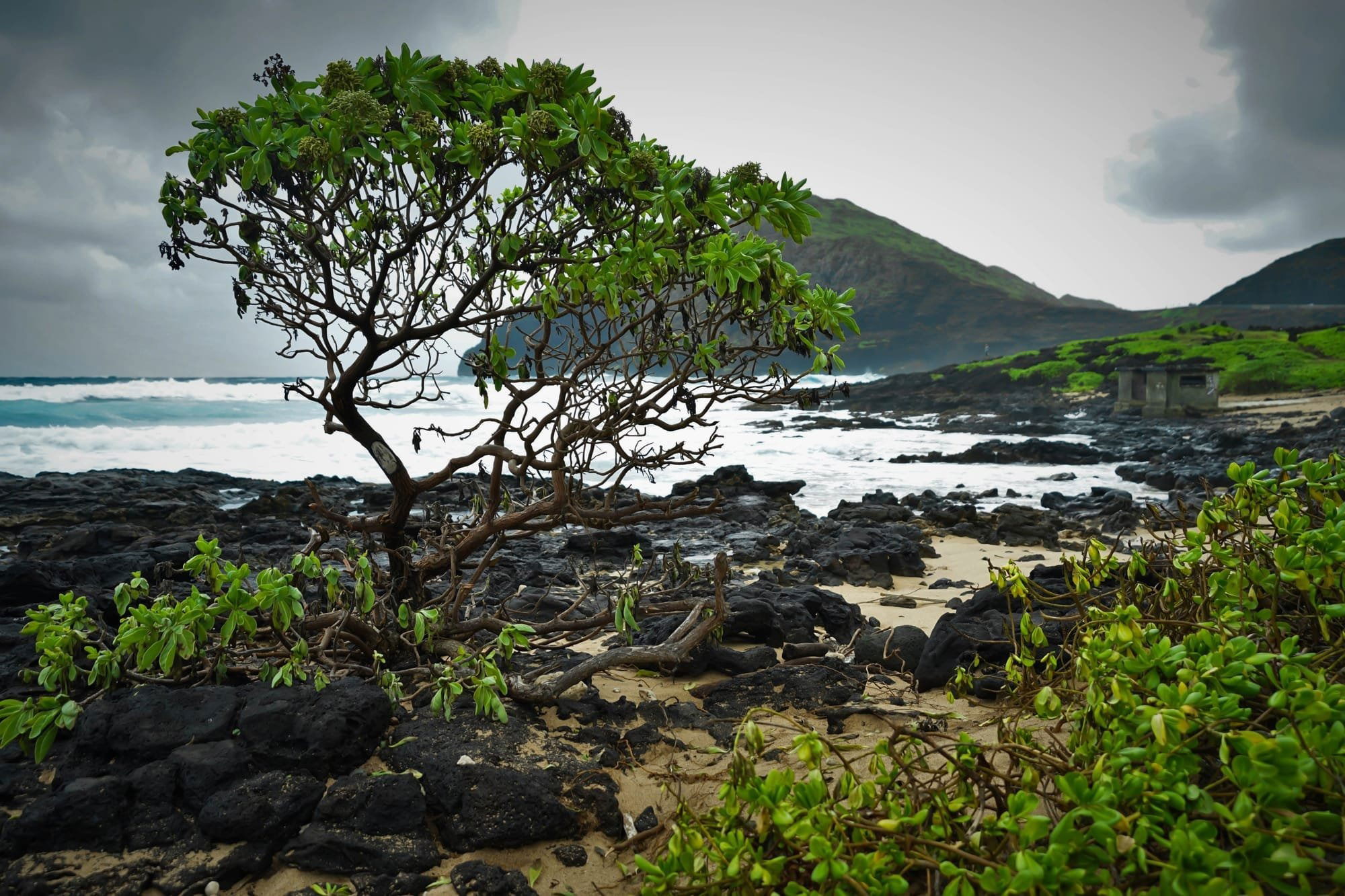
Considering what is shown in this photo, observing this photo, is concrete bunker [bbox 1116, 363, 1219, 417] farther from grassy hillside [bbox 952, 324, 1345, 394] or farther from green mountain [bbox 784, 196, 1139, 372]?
green mountain [bbox 784, 196, 1139, 372]

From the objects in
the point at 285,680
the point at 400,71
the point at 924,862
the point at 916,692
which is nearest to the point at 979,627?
the point at 916,692

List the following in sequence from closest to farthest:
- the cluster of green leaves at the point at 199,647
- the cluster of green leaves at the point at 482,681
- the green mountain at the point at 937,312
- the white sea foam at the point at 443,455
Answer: the cluster of green leaves at the point at 199,647
the cluster of green leaves at the point at 482,681
the white sea foam at the point at 443,455
the green mountain at the point at 937,312

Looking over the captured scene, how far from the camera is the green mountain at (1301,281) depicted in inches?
3775

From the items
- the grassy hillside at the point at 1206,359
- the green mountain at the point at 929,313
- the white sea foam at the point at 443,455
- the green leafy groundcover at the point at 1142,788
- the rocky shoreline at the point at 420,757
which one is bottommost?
the white sea foam at the point at 443,455

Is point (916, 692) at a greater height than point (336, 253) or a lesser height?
lesser

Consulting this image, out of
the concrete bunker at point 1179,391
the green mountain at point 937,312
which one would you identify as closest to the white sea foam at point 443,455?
the concrete bunker at point 1179,391

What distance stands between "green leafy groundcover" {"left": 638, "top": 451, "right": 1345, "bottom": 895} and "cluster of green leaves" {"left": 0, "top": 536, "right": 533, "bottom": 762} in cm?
157

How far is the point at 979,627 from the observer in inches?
170

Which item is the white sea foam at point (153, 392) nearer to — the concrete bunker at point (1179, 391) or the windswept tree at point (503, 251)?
the concrete bunker at point (1179, 391)

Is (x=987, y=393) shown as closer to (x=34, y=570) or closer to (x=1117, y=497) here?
(x=1117, y=497)

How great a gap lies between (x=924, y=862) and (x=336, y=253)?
13.0 ft

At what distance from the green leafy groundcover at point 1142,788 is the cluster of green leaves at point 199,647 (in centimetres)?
157

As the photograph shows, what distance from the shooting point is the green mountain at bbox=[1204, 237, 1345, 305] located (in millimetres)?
95875

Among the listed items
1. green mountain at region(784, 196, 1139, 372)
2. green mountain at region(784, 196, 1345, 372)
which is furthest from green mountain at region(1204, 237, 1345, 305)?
green mountain at region(784, 196, 1139, 372)
